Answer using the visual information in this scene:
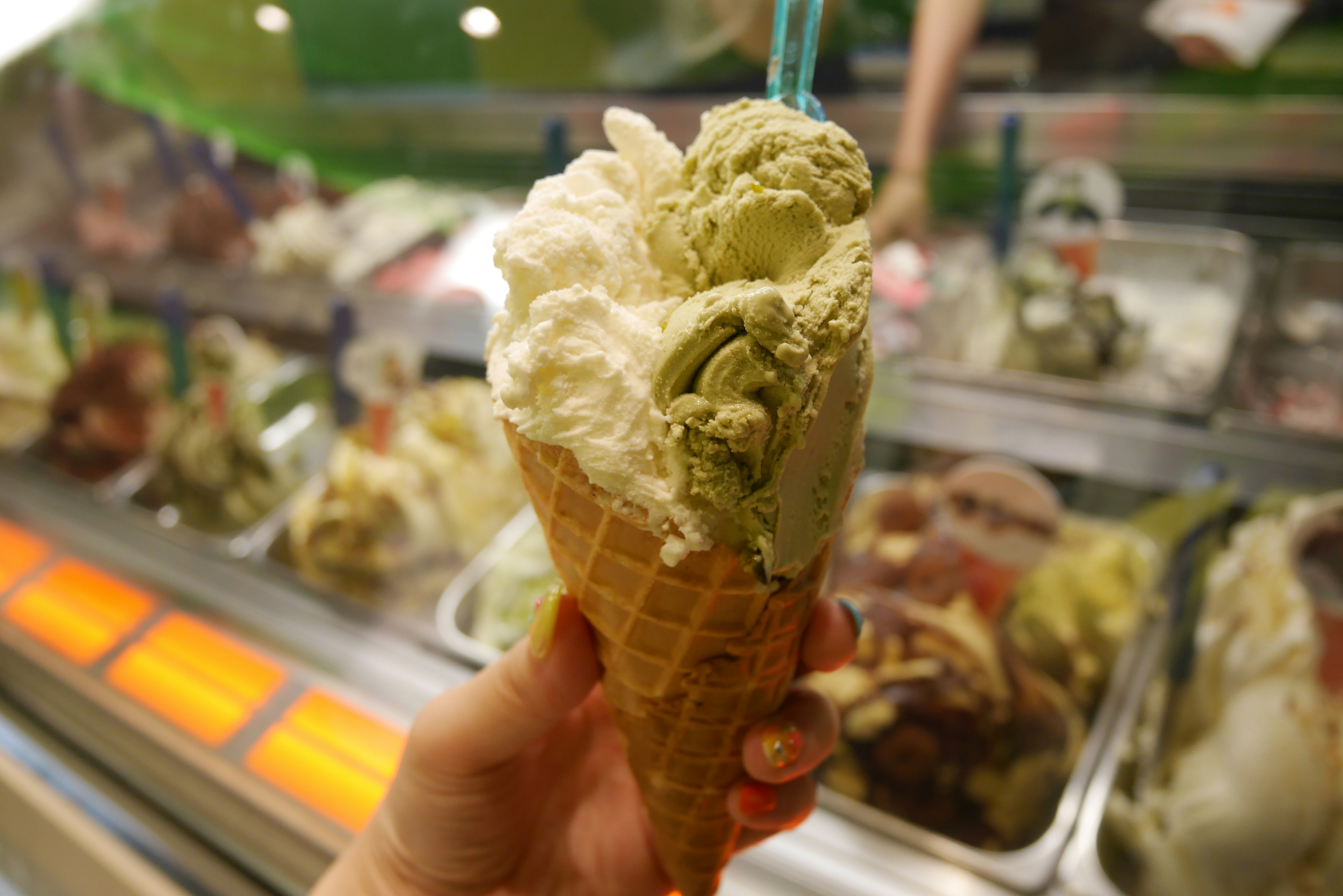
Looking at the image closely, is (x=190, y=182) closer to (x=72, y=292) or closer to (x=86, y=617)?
(x=72, y=292)

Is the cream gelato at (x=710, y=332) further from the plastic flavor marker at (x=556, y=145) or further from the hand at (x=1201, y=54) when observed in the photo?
the hand at (x=1201, y=54)

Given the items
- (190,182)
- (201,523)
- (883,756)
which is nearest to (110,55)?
(190,182)

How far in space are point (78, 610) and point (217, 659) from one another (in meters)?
0.46

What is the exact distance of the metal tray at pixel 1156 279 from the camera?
180 cm

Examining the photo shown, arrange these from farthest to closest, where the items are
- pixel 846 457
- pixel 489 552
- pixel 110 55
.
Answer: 1. pixel 110 55
2. pixel 489 552
3. pixel 846 457

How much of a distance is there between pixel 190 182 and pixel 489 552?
96.5 inches

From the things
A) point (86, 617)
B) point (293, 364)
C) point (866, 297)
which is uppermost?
point (866, 297)

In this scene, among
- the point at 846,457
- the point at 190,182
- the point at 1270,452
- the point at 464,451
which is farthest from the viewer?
the point at 190,182

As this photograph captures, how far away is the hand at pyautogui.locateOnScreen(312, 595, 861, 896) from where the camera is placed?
0.98m

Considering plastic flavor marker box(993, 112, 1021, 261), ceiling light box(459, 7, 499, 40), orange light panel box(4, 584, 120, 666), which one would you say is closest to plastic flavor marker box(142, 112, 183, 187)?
ceiling light box(459, 7, 499, 40)

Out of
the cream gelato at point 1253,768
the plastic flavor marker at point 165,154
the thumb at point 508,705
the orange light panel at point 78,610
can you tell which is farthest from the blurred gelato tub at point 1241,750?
the plastic flavor marker at point 165,154

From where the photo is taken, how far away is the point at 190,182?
331cm

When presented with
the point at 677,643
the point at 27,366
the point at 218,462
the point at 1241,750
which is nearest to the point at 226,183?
the point at 27,366

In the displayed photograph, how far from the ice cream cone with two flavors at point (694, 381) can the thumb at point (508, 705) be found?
0.12 feet
